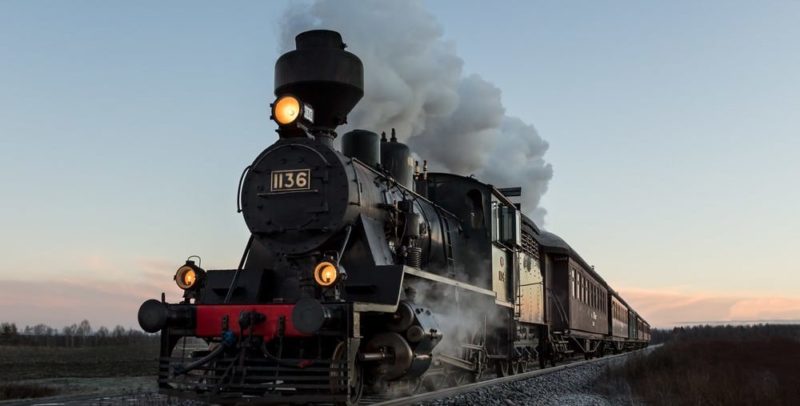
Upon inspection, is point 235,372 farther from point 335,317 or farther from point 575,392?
point 575,392

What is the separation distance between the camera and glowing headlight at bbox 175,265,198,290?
707 cm

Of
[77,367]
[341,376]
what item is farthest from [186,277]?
[77,367]

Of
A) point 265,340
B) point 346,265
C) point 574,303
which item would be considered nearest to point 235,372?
point 265,340

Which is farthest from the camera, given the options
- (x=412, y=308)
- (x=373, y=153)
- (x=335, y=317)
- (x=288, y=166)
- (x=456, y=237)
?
(x=456, y=237)

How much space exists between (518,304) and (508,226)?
4.53 feet

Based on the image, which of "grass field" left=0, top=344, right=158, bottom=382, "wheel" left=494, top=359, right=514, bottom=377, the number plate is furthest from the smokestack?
"grass field" left=0, top=344, right=158, bottom=382

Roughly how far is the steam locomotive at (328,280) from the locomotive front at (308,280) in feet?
0.04

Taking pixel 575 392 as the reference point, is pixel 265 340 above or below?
above

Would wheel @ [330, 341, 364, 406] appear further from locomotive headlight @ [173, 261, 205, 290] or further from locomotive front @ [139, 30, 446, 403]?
locomotive headlight @ [173, 261, 205, 290]

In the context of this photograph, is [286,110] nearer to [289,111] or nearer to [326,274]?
[289,111]

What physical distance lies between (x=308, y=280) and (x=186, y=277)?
1263 millimetres

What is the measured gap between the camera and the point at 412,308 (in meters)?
6.82

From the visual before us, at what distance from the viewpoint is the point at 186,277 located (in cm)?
711

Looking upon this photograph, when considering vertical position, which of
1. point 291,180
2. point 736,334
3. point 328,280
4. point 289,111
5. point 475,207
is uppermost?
point 289,111
